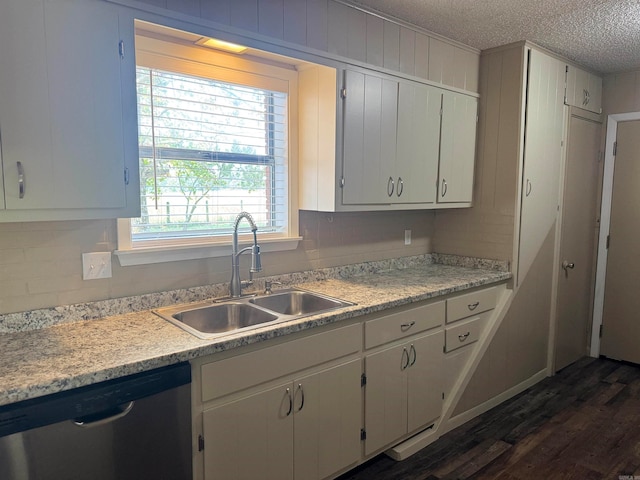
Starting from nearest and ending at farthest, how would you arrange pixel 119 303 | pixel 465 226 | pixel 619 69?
pixel 119 303
pixel 465 226
pixel 619 69

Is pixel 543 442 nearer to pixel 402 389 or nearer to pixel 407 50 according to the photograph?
pixel 402 389

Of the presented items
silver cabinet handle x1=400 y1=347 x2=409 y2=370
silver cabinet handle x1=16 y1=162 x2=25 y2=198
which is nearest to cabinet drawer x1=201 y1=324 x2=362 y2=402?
silver cabinet handle x1=400 y1=347 x2=409 y2=370

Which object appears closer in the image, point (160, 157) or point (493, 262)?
point (160, 157)

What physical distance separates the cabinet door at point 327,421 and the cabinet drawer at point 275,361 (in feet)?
0.27

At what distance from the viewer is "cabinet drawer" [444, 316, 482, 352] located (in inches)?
106

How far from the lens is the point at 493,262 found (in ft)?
10.4

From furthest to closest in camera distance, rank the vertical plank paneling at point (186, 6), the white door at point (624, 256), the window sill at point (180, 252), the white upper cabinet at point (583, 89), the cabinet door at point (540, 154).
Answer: the white door at point (624, 256)
the white upper cabinet at point (583, 89)
the cabinet door at point (540, 154)
the window sill at point (180, 252)
the vertical plank paneling at point (186, 6)

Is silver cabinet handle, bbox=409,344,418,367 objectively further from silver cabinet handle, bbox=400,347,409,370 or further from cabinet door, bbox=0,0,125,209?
cabinet door, bbox=0,0,125,209

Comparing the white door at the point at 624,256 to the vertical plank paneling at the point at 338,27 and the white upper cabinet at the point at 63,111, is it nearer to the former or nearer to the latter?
the vertical plank paneling at the point at 338,27

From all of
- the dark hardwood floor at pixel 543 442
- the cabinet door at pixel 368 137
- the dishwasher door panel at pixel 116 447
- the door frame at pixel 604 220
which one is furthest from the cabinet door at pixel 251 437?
the door frame at pixel 604 220

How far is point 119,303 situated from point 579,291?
3.61m

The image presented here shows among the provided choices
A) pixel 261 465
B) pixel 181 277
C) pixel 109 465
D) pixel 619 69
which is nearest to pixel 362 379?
pixel 261 465

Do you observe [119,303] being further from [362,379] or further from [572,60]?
[572,60]

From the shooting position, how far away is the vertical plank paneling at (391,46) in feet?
8.55
